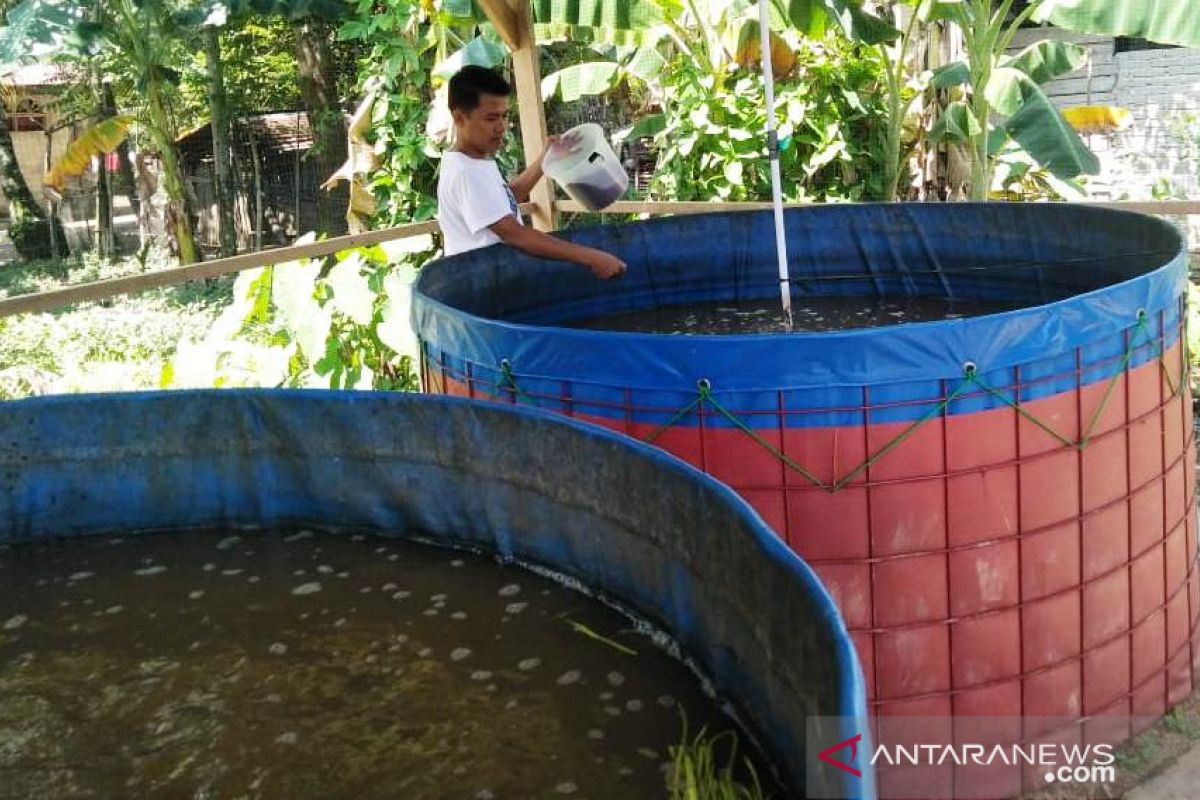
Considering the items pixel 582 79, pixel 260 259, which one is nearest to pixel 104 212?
pixel 582 79

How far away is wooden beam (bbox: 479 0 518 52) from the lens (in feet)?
21.3

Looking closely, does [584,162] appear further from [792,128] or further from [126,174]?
[126,174]

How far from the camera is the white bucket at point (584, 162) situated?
16.7 feet

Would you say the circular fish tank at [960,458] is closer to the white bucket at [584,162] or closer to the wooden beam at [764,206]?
the white bucket at [584,162]

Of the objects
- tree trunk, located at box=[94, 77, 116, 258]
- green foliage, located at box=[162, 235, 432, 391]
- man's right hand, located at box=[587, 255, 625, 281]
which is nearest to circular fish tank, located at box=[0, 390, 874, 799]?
man's right hand, located at box=[587, 255, 625, 281]

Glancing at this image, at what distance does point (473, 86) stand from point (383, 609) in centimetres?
254

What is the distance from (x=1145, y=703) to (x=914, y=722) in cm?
98

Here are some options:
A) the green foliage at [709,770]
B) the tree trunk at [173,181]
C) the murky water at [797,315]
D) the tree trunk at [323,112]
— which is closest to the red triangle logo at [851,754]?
the green foliage at [709,770]

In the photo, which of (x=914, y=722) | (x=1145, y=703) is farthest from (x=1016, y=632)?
(x=1145, y=703)

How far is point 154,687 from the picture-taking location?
2039 mm

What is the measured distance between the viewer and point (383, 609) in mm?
2312

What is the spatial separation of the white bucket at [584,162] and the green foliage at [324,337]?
75.8 inches

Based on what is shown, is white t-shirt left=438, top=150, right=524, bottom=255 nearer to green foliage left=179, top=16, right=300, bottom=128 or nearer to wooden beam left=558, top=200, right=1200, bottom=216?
wooden beam left=558, top=200, right=1200, bottom=216

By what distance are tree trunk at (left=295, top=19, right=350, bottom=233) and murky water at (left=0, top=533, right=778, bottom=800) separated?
14.4 m
